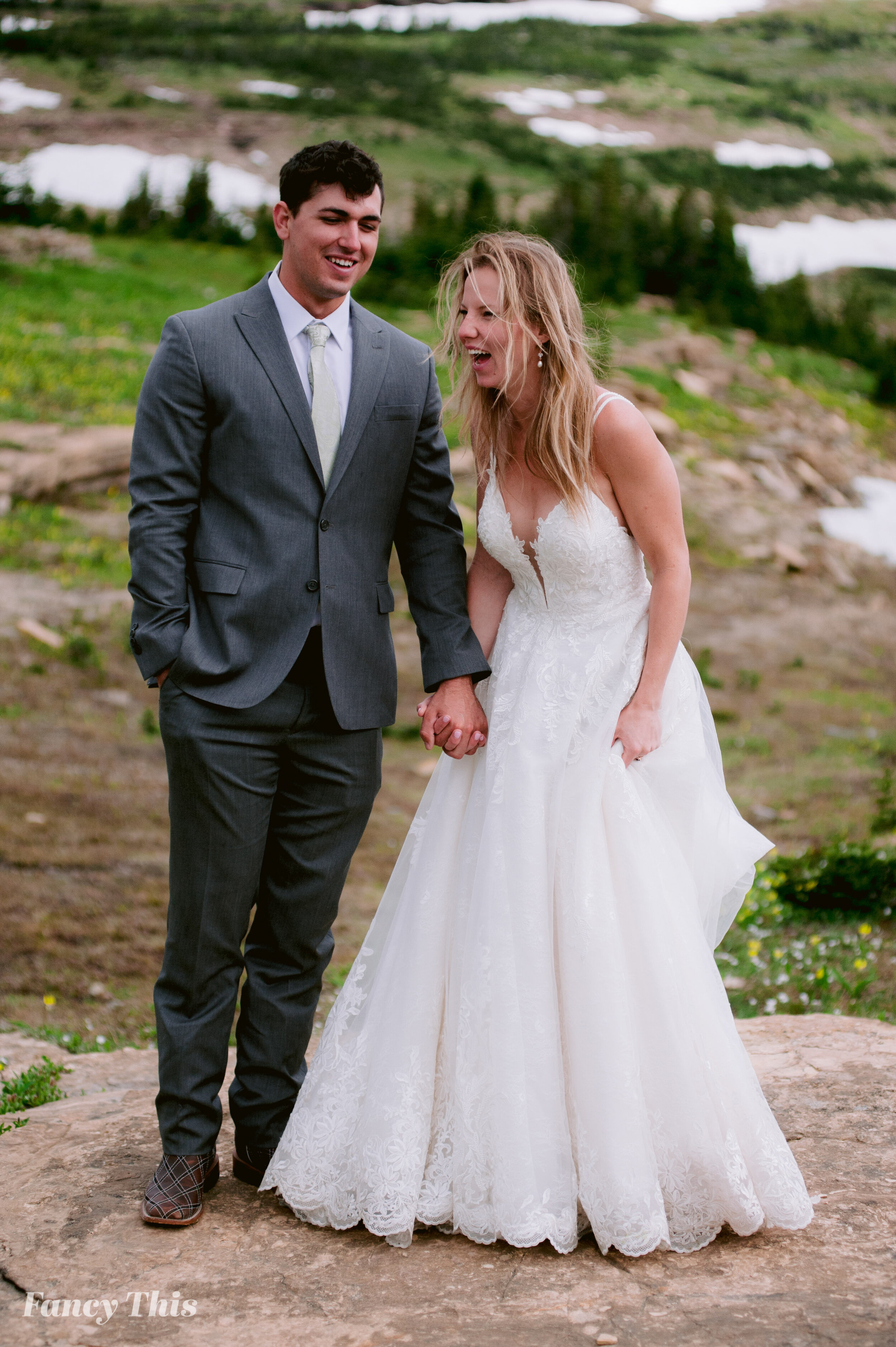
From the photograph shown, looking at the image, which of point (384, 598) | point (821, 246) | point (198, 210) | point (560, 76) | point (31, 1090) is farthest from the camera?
point (821, 246)

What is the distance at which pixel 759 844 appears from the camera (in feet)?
9.86

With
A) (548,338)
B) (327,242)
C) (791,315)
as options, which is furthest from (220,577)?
(791,315)

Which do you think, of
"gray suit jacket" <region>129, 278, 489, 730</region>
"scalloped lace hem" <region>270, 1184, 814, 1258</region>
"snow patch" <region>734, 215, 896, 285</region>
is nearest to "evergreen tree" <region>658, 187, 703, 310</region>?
"snow patch" <region>734, 215, 896, 285</region>

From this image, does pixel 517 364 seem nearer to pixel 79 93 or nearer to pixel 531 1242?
pixel 531 1242

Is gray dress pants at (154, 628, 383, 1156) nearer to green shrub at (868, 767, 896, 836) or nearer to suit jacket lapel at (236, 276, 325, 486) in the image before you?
suit jacket lapel at (236, 276, 325, 486)

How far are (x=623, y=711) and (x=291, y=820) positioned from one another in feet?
2.92

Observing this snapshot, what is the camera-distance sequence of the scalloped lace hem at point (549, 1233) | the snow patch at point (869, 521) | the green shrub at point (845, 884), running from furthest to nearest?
the snow patch at point (869, 521) → the green shrub at point (845, 884) → the scalloped lace hem at point (549, 1233)

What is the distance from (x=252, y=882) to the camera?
9.85 ft

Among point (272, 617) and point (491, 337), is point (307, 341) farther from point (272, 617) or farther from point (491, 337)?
point (272, 617)

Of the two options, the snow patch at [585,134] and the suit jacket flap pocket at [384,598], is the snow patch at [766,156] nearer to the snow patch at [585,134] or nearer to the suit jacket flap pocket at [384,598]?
the snow patch at [585,134]

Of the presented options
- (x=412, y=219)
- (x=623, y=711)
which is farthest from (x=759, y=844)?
(x=412, y=219)

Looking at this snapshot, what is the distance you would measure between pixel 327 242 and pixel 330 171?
0.51 feet

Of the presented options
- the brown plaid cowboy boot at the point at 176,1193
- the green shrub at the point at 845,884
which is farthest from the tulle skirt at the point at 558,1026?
the green shrub at the point at 845,884

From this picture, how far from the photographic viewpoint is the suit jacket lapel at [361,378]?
9.58 feet
